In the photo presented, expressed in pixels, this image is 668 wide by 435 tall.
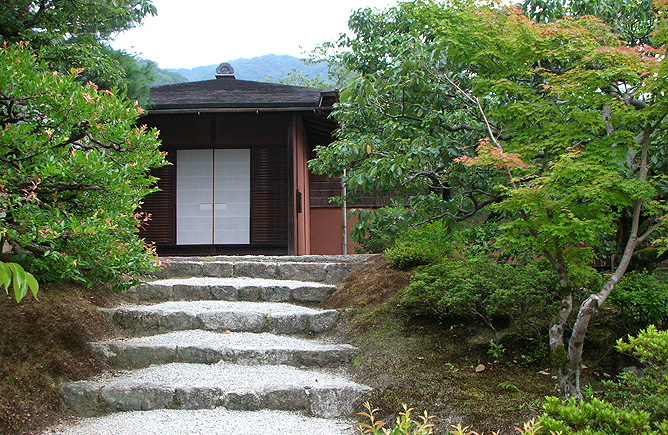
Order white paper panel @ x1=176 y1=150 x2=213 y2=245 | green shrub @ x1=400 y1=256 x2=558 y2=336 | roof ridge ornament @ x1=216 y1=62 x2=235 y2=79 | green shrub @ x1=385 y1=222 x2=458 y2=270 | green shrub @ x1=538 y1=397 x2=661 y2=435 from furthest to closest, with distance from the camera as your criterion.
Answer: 1. roof ridge ornament @ x1=216 y1=62 x2=235 y2=79
2. white paper panel @ x1=176 y1=150 x2=213 y2=245
3. green shrub @ x1=385 y1=222 x2=458 y2=270
4. green shrub @ x1=400 y1=256 x2=558 y2=336
5. green shrub @ x1=538 y1=397 x2=661 y2=435

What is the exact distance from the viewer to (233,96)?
9547 mm

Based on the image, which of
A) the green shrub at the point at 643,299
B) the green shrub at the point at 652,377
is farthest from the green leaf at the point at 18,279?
the green shrub at the point at 643,299

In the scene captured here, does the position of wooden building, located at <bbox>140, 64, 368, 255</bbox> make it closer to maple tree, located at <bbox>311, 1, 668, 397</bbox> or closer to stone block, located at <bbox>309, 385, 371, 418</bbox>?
maple tree, located at <bbox>311, 1, 668, 397</bbox>

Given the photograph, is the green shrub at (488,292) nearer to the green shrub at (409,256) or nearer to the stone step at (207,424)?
the green shrub at (409,256)

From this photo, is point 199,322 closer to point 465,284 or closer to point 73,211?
point 73,211

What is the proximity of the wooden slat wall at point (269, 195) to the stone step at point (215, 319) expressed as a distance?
409 cm

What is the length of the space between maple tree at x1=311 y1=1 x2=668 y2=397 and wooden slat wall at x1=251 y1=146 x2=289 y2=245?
15.7ft

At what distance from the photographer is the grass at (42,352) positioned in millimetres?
3705

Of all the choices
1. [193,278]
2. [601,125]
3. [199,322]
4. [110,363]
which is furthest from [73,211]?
[601,125]

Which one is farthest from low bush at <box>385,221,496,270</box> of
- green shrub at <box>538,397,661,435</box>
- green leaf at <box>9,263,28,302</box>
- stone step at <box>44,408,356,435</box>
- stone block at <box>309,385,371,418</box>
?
green leaf at <box>9,263,28,302</box>

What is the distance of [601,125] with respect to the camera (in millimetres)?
3504

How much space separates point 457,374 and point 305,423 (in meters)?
1.19

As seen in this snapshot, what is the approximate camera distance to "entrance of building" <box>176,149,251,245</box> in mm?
9648

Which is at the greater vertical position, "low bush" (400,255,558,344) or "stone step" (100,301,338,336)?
"low bush" (400,255,558,344)
